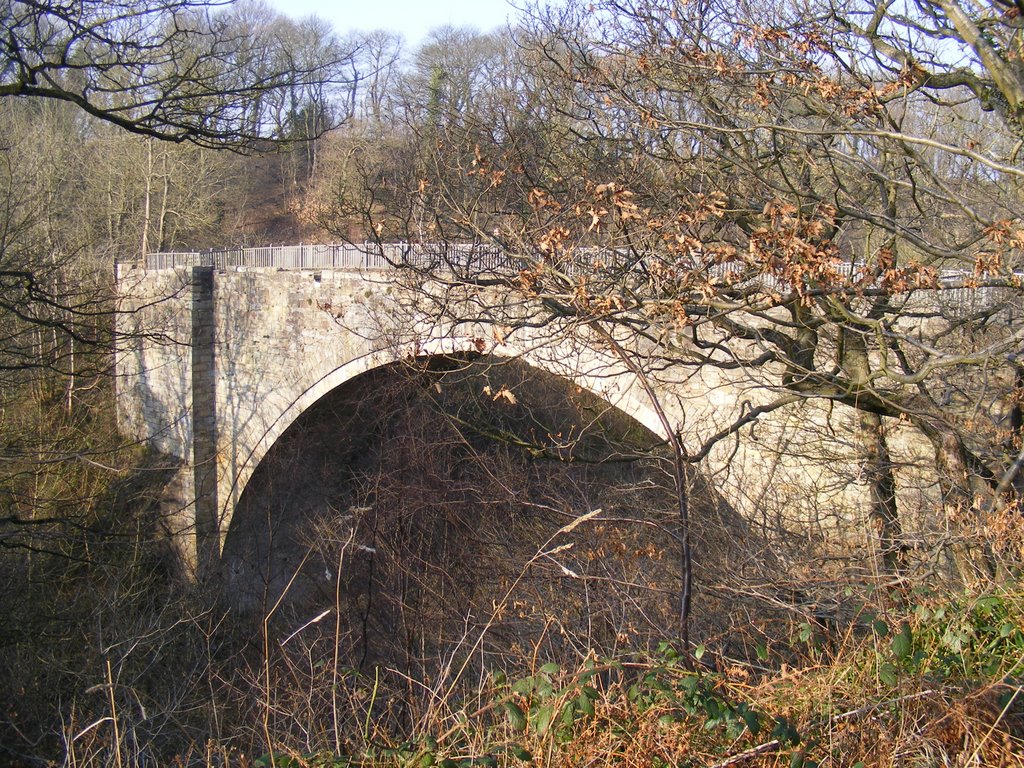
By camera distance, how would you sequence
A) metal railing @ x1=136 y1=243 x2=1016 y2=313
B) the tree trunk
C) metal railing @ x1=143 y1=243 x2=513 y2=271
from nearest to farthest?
the tree trunk, metal railing @ x1=136 y1=243 x2=1016 y2=313, metal railing @ x1=143 y1=243 x2=513 y2=271

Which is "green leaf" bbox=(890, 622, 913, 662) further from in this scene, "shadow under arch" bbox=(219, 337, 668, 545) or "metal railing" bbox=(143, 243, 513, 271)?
"metal railing" bbox=(143, 243, 513, 271)

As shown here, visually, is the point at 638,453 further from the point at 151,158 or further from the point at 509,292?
the point at 151,158

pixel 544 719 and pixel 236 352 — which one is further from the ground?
pixel 236 352

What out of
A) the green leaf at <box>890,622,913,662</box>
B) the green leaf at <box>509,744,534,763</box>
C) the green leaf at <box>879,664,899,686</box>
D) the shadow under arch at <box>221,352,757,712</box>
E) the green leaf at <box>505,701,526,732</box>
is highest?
the green leaf at <box>890,622,913,662</box>

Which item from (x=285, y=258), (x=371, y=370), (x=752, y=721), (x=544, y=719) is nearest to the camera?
(x=752, y=721)

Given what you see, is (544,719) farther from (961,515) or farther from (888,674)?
(961,515)

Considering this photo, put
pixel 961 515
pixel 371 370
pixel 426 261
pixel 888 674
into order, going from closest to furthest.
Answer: pixel 888 674 → pixel 961 515 → pixel 426 261 → pixel 371 370

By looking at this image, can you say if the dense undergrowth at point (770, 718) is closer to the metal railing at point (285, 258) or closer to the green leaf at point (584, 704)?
the green leaf at point (584, 704)

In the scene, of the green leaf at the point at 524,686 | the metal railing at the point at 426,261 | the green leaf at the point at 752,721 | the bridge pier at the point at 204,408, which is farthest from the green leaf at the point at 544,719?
the bridge pier at the point at 204,408

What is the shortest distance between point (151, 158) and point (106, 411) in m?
5.76

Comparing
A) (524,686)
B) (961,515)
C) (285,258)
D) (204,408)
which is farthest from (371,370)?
(524,686)

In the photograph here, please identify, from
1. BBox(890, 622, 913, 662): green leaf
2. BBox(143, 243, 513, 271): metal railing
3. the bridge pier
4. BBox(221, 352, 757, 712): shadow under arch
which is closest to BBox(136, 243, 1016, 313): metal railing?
BBox(143, 243, 513, 271): metal railing

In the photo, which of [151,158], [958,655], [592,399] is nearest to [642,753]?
[958,655]

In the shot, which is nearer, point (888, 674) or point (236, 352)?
point (888, 674)
